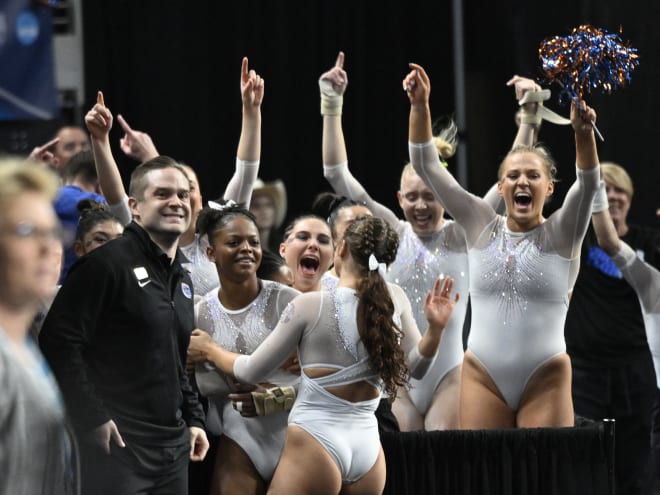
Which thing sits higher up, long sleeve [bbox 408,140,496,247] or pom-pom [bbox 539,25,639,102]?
pom-pom [bbox 539,25,639,102]

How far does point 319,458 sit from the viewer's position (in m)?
3.66

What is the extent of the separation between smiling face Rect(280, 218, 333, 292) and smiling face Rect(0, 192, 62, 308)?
293cm

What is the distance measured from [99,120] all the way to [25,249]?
7.84 feet

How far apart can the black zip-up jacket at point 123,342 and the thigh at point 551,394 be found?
1.49 m

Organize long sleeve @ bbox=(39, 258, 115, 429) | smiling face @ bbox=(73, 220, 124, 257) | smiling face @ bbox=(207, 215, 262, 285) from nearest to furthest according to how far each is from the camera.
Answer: long sleeve @ bbox=(39, 258, 115, 429), smiling face @ bbox=(207, 215, 262, 285), smiling face @ bbox=(73, 220, 124, 257)

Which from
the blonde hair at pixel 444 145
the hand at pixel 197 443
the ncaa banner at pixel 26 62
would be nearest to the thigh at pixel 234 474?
the hand at pixel 197 443

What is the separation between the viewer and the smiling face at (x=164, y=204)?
360 cm

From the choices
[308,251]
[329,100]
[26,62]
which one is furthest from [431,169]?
[26,62]

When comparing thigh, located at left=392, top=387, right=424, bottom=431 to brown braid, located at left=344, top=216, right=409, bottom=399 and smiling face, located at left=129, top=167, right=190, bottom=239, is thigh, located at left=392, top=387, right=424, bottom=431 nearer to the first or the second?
brown braid, located at left=344, top=216, right=409, bottom=399

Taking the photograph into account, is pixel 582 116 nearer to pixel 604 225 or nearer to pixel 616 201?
pixel 604 225

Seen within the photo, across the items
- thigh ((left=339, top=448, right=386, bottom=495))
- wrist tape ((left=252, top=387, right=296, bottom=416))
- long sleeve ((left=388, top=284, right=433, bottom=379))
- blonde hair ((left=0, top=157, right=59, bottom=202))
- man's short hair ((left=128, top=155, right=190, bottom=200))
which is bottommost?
thigh ((left=339, top=448, right=386, bottom=495))

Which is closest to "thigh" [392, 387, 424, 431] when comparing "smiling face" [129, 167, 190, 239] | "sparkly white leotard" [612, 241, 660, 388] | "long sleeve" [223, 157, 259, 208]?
"long sleeve" [223, 157, 259, 208]

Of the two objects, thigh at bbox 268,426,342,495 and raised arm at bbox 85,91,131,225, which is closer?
thigh at bbox 268,426,342,495

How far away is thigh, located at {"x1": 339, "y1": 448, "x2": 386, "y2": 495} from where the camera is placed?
3.74 meters
